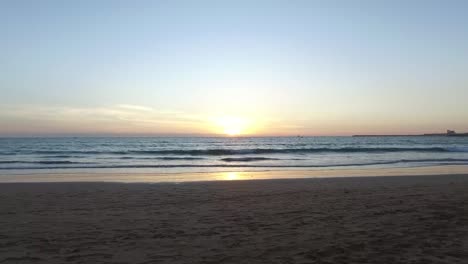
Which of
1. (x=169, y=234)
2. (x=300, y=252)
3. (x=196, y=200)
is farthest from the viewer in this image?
(x=196, y=200)

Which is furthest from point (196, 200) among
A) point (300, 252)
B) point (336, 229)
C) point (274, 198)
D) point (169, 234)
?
point (300, 252)

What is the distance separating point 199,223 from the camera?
307 inches

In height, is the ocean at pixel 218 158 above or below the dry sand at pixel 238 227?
below

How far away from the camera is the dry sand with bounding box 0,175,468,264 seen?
5.64 meters

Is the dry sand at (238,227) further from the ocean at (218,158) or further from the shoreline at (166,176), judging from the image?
the ocean at (218,158)

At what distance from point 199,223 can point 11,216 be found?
401 centimetres

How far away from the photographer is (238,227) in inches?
291

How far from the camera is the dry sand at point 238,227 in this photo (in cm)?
564

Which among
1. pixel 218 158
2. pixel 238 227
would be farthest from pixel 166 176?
pixel 218 158

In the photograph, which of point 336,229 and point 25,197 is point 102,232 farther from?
point 25,197

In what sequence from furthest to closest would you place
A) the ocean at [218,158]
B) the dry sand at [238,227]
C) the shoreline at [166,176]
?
the ocean at [218,158] < the shoreline at [166,176] < the dry sand at [238,227]

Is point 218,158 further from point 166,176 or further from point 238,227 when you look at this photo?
point 238,227

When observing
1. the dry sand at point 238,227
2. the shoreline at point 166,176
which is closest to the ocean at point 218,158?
the shoreline at point 166,176

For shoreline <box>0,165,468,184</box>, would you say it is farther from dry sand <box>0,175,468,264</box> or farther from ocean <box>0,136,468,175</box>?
dry sand <box>0,175,468,264</box>
